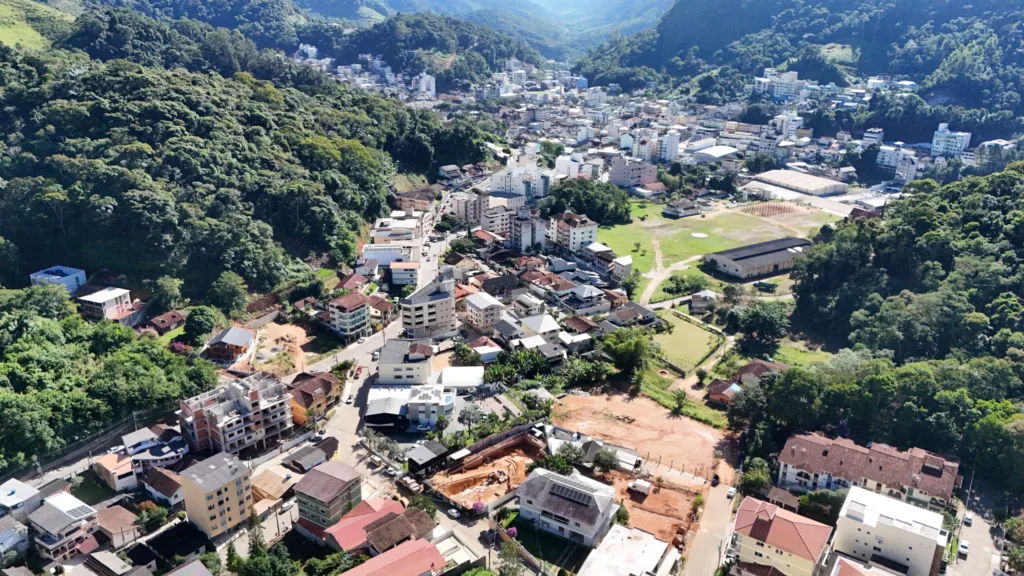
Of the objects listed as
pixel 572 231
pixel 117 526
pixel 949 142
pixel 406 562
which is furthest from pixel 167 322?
pixel 949 142

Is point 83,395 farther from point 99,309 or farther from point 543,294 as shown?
point 543,294

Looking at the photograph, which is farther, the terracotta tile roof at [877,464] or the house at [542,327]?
the house at [542,327]

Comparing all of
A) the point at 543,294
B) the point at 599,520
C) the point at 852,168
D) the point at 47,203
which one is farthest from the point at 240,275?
the point at 852,168

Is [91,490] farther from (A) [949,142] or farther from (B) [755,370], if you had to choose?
(A) [949,142]

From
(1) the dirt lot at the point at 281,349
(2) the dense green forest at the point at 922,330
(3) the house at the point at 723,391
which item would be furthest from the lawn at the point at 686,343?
(1) the dirt lot at the point at 281,349

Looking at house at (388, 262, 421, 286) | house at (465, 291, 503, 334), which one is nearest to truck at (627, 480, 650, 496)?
house at (465, 291, 503, 334)

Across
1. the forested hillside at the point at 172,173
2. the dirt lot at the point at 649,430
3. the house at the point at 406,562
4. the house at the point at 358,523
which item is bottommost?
the dirt lot at the point at 649,430

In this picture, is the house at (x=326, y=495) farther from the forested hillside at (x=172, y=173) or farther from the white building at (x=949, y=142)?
the white building at (x=949, y=142)
